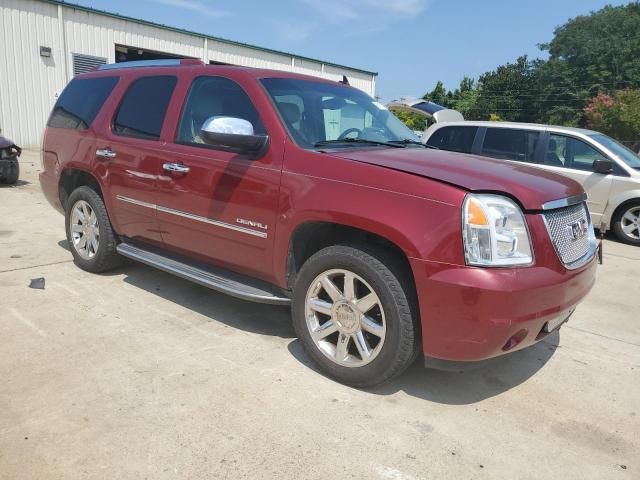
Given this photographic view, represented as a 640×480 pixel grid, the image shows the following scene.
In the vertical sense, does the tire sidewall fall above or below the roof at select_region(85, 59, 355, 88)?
below

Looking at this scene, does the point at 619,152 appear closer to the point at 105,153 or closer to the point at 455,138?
the point at 455,138

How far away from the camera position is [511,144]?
863 centimetres

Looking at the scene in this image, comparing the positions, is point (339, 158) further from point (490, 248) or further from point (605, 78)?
point (605, 78)

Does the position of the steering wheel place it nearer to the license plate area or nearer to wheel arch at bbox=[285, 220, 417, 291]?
wheel arch at bbox=[285, 220, 417, 291]

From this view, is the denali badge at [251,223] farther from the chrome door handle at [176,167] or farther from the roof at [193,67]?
the roof at [193,67]

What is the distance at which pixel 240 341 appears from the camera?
12.4 ft

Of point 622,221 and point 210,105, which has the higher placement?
point 210,105

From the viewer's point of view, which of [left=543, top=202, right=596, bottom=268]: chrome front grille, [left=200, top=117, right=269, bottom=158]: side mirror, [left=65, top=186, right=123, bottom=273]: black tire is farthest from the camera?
[left=65, top=186, right=123, bottom=273]: black tire

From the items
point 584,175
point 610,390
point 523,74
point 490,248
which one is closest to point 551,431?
point 610,390

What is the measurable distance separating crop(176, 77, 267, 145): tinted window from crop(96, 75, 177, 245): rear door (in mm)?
237

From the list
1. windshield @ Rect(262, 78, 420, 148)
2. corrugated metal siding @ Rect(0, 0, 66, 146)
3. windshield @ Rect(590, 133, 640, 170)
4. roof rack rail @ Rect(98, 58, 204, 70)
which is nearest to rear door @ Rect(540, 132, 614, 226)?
windshield @ Rect(590, 133, 640, 170)

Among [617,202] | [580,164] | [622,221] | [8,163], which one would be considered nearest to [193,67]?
[580,164]

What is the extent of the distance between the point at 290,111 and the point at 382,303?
4.96ft

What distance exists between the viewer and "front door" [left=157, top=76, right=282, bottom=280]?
3.47 meters
